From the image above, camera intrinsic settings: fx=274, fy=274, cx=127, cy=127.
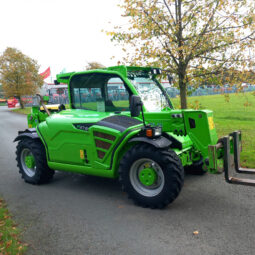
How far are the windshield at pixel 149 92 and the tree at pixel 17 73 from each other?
33381mm

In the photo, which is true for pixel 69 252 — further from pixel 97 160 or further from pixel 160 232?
pixel 97 160

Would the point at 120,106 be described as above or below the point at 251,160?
above

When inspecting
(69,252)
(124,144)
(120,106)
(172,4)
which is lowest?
(69,252)

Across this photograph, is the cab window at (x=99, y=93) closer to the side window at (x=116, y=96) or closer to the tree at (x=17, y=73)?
the side window at (x=116, y=96)

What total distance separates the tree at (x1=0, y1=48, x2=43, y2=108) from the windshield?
110ft

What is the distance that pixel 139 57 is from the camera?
292 inches

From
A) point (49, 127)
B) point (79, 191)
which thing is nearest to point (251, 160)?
point (79, 191)

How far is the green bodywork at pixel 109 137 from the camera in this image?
446cm

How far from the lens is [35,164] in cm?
593

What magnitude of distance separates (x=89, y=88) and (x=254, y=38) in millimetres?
4201

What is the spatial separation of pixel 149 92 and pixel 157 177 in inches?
70.0

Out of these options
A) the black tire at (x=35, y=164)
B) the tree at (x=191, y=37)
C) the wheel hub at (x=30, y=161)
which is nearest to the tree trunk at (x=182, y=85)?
the tree at (x=191, y=37)

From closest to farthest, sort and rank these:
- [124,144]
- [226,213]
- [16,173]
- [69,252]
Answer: [69,252], [226,213], [124,144], [16,173]

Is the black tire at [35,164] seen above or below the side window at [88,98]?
below
